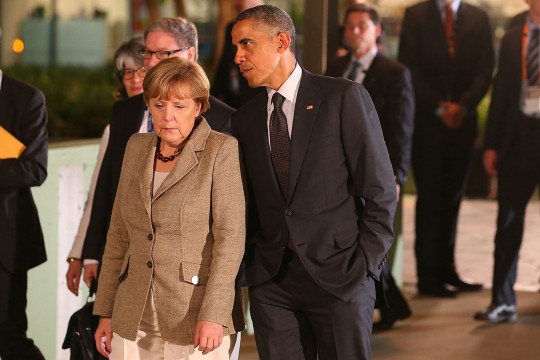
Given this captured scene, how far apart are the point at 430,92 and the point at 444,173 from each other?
0.64 metres

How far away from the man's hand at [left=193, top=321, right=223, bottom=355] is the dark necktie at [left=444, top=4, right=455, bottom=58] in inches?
210

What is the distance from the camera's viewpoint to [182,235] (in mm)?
4461

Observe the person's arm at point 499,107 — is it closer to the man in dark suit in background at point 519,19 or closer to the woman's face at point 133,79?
the man in dark suit in background at point 519,19

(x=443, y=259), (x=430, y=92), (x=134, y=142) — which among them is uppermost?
(x=134, y=142)

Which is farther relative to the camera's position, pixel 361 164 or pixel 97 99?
pixel 97 99

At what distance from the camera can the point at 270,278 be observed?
15.3 feet

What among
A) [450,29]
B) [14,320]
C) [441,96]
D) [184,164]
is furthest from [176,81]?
[450,29]

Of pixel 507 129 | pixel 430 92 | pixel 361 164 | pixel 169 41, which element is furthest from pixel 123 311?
pixel 430 92

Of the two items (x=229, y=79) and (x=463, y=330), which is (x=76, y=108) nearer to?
(x=229, y=79)

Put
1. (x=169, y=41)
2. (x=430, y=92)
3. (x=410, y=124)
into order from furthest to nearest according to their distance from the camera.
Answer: (x=430, y=92)
(x=410, y=124)
(x=169, y=41)

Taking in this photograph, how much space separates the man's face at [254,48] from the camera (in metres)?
4.61

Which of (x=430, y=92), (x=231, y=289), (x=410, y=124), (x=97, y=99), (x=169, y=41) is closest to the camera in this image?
(x=231, y=289)

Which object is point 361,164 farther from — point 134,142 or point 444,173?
point 444,173

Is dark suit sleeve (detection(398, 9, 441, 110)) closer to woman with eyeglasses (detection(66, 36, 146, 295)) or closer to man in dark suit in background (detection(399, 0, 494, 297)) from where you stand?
man in dark suit in background (detection(399, 0, 494, 297))
